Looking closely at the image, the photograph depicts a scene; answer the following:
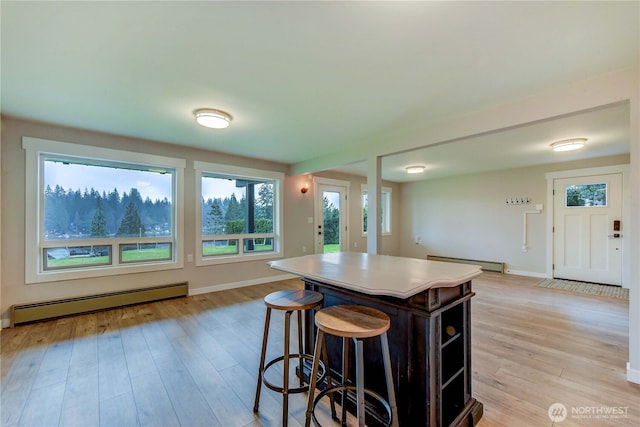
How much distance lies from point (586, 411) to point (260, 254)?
4367 millimetres

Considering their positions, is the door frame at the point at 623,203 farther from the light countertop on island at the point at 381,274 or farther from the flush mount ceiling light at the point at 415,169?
the light countertop on island at the point at 381,274

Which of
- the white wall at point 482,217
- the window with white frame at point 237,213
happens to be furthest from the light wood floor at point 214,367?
the white wall at point 482,217

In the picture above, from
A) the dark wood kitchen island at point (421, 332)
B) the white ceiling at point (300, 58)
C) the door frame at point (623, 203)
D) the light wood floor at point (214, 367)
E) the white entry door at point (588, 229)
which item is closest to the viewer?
the dark wood kitchen island at point (421, 332)

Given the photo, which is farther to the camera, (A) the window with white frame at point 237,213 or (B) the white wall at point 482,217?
(B) the white wall at point 482,217

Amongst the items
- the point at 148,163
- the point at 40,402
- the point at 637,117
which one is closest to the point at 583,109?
the point at 637,117

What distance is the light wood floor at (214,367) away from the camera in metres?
1.66

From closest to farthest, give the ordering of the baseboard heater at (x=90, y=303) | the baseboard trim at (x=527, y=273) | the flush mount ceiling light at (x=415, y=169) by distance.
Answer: the baseboard heater at (x=90, y=303)
the baseboard trim at (x=527, y=273)
the flush mount ceiling light at (x=415, y=169)

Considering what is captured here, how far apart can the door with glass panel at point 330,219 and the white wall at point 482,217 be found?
238cm

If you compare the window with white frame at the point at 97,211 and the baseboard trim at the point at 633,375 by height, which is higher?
the window with white frame at the point at 97,211

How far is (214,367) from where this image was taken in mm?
2166

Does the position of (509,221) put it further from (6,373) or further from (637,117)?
(6,373)

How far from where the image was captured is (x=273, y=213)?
5.34 metres

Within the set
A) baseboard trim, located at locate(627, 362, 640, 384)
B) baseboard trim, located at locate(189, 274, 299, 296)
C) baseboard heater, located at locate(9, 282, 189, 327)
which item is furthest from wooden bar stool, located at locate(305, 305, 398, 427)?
baseboard heater, located at locate(9, 282, 189, 327)

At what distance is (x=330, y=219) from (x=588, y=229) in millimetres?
4831
